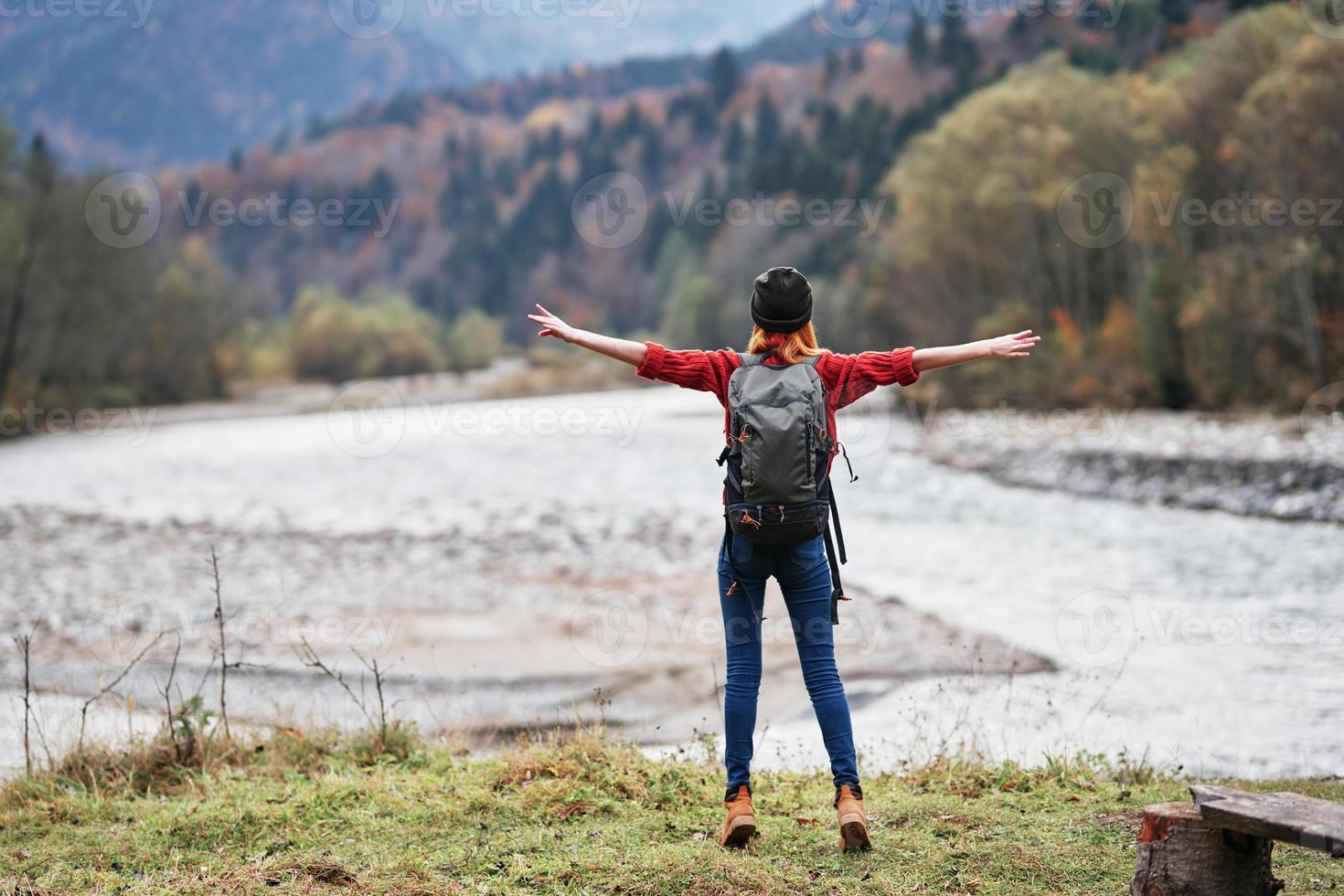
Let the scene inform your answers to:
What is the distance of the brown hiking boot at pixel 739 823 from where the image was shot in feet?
16.9

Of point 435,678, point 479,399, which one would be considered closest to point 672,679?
point 435,678

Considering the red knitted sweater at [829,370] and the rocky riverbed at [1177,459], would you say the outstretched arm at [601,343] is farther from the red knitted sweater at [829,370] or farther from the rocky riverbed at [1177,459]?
the rocky riverbed at [1177,459]

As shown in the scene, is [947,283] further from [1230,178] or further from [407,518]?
[407,518]

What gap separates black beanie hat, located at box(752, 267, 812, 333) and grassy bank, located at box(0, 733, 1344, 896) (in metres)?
2.27

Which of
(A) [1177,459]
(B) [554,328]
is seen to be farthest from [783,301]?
(A) [1177,459]

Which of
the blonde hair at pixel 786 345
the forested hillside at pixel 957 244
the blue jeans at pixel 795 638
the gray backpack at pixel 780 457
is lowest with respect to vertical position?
the blue jeans at pixel 795 638

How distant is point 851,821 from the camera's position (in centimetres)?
502

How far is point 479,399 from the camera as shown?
70.4 meters

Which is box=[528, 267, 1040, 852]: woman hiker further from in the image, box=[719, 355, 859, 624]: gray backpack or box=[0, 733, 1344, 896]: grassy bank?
box=[0, 733, 1344, 896]: grassy bank

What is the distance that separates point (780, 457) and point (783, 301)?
0.68 metres

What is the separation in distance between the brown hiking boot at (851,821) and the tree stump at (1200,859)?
3.89ft

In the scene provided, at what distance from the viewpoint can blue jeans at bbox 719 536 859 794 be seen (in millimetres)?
4930

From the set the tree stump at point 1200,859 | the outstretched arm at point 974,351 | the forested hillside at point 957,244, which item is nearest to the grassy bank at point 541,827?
the tree stump at point 1200,859

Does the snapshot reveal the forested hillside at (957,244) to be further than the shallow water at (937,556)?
Yes
